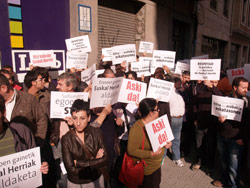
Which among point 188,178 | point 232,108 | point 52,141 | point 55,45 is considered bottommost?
point 188,178

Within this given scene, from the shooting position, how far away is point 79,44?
5277 mm

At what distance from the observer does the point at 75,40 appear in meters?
5.27

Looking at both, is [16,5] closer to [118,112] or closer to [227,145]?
[118,112]

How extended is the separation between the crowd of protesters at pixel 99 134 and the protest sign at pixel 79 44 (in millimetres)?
1675

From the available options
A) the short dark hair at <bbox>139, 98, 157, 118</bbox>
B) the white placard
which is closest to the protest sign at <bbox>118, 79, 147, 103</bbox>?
the short dark hair at <bbox>139, 98, 157, 118</bbox>

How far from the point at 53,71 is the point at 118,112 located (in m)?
3.27

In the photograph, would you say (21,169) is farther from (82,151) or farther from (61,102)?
(61,102)

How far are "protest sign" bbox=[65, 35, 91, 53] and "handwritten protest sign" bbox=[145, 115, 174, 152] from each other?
339 cm

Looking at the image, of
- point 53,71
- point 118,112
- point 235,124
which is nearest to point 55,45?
point 53,71

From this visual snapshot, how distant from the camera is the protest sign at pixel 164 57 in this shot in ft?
20.1

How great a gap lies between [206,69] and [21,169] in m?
3.74

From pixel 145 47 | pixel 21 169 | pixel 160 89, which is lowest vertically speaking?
pixel 21 169

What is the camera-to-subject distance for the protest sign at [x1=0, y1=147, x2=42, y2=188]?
5.40 ft

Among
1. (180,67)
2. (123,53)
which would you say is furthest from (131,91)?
(180,67)
